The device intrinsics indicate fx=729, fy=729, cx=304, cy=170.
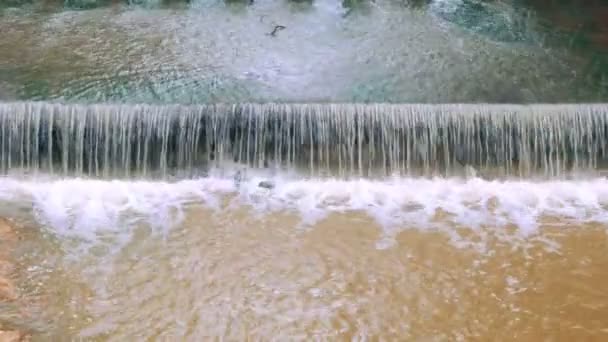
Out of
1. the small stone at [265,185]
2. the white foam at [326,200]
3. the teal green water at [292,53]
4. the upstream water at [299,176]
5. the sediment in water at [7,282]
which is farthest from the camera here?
the teal green water at [292,53]

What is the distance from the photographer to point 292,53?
324 inches

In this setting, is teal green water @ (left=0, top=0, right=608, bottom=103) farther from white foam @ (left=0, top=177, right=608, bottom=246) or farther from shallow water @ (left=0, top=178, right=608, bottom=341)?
shallow water @ (left=0, top=178, right=608, bottom=341)

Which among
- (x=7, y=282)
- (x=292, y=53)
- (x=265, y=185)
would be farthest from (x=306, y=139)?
(x=7, y=282)

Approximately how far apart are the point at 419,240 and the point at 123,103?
313 centimetres

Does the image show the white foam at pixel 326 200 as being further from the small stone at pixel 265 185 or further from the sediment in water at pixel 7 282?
the sediment in water at pixel 7 282

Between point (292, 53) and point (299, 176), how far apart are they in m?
2.03

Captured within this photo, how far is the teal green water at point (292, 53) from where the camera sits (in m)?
7.41

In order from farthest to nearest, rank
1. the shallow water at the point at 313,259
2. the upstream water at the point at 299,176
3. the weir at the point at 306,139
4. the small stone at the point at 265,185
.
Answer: the weir at the point at 306,139 < the small stone at the point at 265,185 < the upstream water at the point at 299,176 < the shallow water at the point at 313,259

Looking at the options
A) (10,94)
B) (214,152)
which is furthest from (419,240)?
(10,94)

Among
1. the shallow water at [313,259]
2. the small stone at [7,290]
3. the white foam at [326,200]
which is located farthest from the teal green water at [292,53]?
the small stone at [7,290]

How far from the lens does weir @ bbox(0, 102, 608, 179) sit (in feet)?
21.9

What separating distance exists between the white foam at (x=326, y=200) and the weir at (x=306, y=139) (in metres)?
0.18

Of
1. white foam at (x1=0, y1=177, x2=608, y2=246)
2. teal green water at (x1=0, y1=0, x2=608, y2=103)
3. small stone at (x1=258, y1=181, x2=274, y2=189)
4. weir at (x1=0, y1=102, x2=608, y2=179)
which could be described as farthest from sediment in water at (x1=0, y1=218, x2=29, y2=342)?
small stone at (x1=258, y1=181, x2=274, y2=189)

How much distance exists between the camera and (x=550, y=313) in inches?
193
